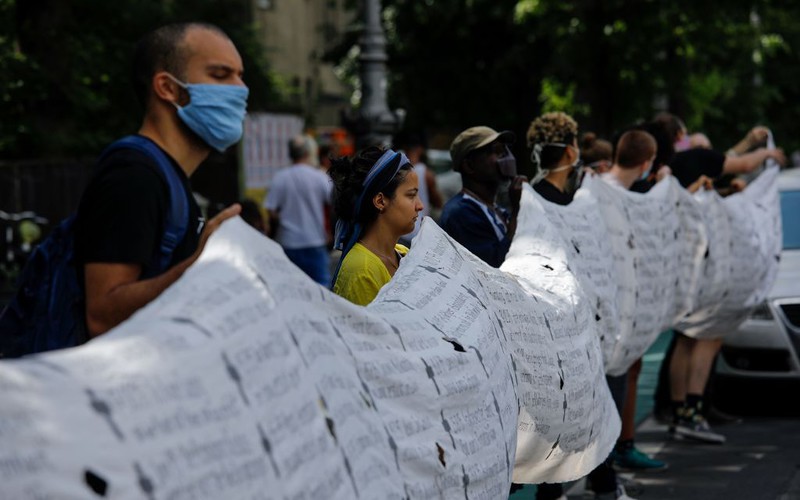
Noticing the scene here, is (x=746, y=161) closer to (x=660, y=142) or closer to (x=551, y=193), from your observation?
(x=660, y=142)

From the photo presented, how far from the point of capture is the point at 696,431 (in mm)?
7992

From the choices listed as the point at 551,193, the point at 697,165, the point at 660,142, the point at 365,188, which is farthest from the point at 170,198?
the point at 697,165

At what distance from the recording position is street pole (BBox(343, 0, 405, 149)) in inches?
564

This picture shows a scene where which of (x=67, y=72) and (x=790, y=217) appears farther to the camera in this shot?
(x=67, y=72)

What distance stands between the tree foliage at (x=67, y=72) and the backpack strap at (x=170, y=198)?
46.9 feet

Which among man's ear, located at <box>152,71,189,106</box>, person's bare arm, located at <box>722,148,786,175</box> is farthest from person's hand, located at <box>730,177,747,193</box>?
man's ear, located at <box>152,71,189,106</box>

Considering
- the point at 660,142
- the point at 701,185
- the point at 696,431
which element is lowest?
the point at 696,431

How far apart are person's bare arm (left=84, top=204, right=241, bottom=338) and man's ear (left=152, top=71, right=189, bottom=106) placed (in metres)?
0.47

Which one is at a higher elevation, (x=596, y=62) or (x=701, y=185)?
(x=701, y=185)

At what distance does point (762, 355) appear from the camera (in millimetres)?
8914

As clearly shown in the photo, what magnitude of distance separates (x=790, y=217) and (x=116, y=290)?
8.62 metres

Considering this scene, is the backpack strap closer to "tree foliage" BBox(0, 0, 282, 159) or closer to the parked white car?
the parked white car

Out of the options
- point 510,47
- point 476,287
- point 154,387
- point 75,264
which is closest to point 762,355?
point 476,287

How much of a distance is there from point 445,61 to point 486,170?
27.3m
